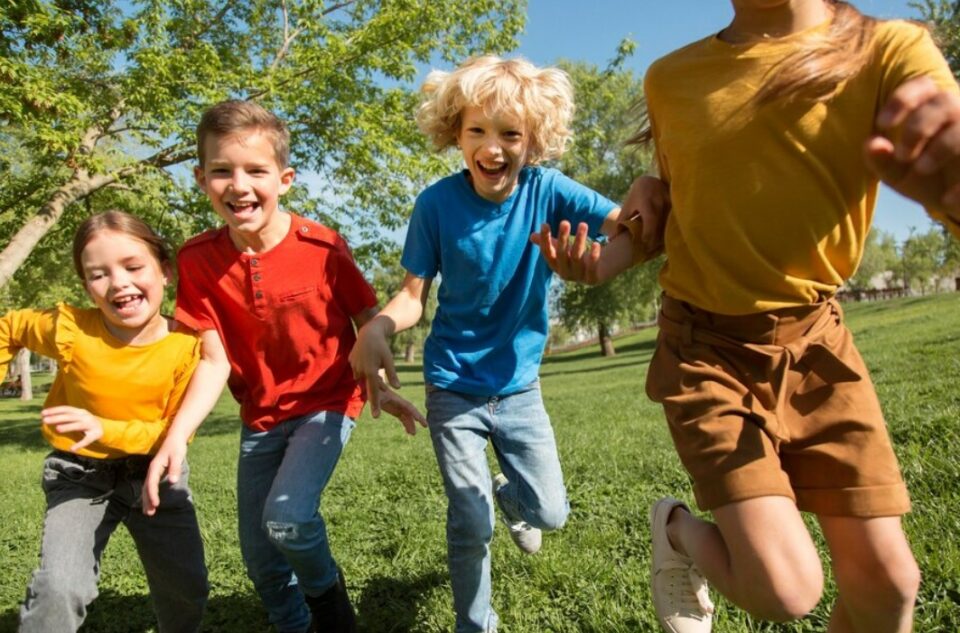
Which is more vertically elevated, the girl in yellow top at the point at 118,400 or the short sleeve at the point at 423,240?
the short sleeve at the point at 423,240

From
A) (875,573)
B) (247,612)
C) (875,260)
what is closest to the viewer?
(875,573)

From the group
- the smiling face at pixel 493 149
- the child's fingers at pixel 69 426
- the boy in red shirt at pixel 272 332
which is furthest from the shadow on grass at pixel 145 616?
the smiling face at pixel 493 149

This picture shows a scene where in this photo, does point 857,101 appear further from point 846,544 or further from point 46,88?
point 46,88

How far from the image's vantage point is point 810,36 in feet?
7.17

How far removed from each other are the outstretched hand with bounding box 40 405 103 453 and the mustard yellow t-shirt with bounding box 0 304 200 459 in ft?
0.33

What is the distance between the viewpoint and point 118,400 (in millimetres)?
3051

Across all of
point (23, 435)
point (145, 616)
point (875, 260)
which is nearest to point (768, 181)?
point (145, 616)

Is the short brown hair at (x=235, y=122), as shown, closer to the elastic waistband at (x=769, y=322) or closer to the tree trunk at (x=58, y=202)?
the elastic waistband at (x=769, y=322)

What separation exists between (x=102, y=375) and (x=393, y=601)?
5.76 ft

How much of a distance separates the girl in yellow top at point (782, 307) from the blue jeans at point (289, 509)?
144 cm

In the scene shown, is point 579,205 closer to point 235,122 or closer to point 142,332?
point 235,122

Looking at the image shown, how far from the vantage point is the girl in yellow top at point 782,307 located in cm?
209

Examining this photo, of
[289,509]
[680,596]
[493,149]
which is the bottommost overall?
[680,596]

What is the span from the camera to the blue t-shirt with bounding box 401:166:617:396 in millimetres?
3283
